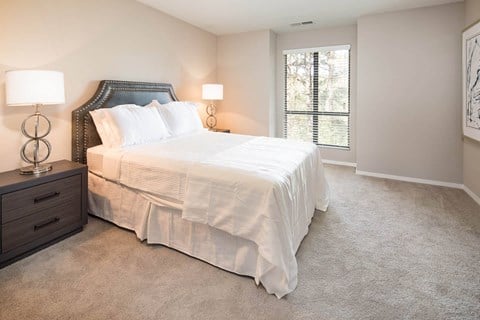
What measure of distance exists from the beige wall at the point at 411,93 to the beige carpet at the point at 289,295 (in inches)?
58.1

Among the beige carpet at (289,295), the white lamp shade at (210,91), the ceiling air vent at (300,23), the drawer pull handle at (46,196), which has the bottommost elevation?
the beige carpet at (289,295)

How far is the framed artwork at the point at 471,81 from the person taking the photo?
3055 millimetres

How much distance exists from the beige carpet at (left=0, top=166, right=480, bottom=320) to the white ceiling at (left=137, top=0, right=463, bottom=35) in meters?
2.91

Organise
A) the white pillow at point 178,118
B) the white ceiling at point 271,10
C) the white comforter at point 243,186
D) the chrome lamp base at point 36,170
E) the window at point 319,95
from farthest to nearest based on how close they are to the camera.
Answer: the window at point 319,95 → the white ceiling at point 271,10 → the white pillow at point 178,118 → the chrome lamp base at point 36,170 → the white comforter at point 243,186

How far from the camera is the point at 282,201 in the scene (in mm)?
1749

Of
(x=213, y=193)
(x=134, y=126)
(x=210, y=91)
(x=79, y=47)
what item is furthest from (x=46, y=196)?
(x=210, y=91)

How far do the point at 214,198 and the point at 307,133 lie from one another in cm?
394

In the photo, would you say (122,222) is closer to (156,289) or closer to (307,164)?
(156,289)

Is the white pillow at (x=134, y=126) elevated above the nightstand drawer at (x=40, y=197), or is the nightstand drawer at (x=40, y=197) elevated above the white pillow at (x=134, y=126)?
the white pillow at (x=134, y=126)

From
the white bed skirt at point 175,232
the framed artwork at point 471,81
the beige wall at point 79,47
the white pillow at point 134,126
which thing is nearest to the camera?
the white bed skirt at point 175,232

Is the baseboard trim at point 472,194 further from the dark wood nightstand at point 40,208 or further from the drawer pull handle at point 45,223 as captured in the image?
the drawer pull handle at point 45,223

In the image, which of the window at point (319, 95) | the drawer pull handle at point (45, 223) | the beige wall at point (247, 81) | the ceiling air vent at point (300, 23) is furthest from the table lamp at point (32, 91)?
the window at point (319, 95)

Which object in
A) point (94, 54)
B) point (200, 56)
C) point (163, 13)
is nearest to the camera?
point (94, 54)

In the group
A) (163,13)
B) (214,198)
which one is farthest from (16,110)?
(163,13)
